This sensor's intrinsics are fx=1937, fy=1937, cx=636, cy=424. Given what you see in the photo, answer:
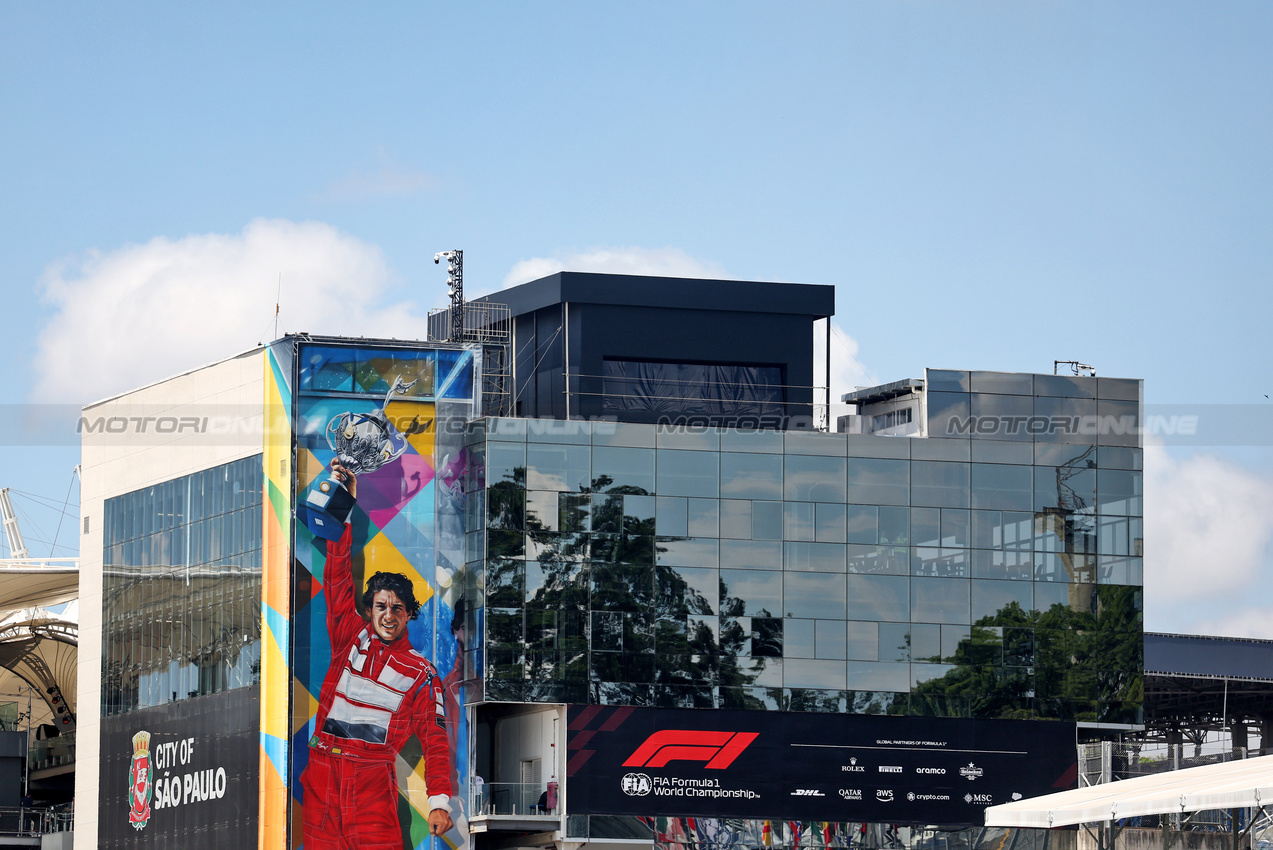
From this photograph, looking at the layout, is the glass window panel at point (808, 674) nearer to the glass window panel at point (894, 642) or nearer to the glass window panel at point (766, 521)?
the glass window panel at point (894, 642)

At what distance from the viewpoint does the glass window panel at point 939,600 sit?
6606cm

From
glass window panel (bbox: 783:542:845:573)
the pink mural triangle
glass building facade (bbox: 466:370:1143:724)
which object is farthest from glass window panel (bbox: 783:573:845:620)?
the pink mural triangle

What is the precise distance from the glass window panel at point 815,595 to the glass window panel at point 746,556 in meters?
0.81

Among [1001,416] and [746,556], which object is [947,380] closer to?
[1001,416]

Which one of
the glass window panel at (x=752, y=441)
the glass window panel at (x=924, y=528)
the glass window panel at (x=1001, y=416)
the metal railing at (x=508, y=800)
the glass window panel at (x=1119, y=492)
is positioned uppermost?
the glass window panel at (x=1001, y=416)

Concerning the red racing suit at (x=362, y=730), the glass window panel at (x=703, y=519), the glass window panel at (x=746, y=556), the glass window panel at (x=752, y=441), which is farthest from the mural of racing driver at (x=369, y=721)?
the glass window panel at (x=752, y=441)

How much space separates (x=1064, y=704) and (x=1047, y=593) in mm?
3844

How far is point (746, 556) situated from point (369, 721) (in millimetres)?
13626

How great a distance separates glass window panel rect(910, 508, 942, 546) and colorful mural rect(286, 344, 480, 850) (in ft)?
50.8

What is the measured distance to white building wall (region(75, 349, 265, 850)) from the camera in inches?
2653

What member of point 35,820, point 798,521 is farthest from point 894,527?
point 35,820

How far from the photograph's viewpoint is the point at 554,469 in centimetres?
6431

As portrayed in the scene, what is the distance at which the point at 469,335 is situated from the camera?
69188 mm

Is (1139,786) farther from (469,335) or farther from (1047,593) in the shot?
(469,335)
